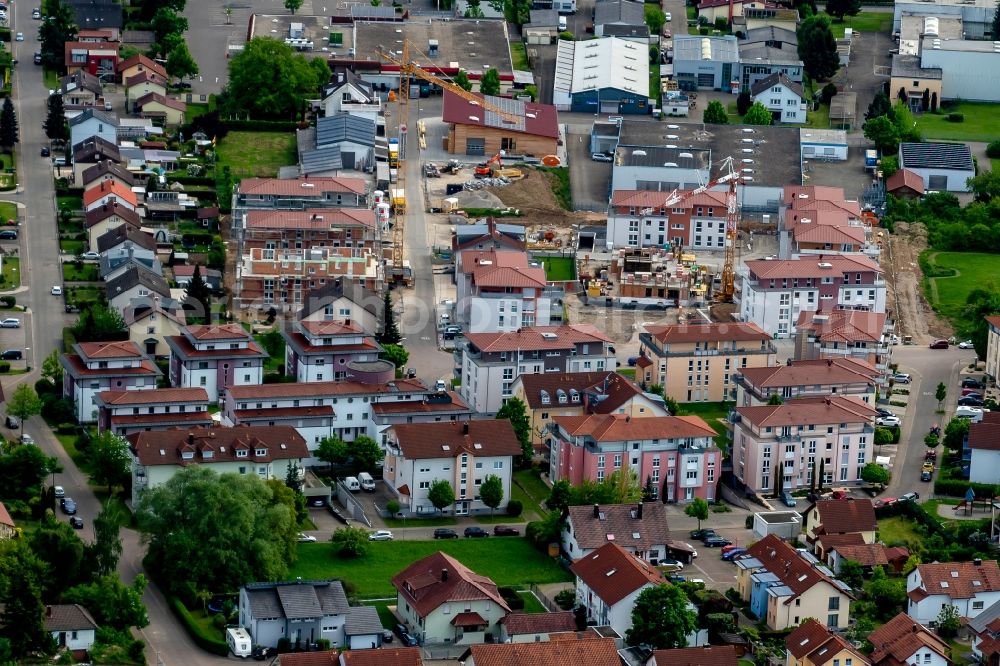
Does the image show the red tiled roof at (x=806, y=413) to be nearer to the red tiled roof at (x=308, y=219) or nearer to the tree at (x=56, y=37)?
the red tiled roof at (x=308, y=219)

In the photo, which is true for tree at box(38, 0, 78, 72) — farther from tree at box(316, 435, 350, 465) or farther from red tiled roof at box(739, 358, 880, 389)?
red tiled roof at box(739, 358, 880, 389)

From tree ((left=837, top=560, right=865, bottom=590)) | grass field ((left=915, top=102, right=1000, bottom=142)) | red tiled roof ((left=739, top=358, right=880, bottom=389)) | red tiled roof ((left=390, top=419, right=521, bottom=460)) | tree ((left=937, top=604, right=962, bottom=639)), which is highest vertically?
grass field ((left=915, top=102, right=1000, bottom=142))

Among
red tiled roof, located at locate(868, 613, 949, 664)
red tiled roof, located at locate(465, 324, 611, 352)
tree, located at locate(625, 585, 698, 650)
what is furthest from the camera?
red tiled roof, located at locate(465, 324, 611, 352)

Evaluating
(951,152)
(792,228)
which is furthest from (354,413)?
(951,152)

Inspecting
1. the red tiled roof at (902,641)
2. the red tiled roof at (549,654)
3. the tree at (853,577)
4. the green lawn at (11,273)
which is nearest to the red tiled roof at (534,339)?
the tree at (853,577)

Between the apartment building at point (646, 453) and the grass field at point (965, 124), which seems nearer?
the apartment building at point (646, 453)

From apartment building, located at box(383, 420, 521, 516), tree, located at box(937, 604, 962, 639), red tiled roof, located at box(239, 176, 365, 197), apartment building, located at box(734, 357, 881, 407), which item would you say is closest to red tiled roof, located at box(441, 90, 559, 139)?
red tiled roof, located at box(239, 176, 365, 197)

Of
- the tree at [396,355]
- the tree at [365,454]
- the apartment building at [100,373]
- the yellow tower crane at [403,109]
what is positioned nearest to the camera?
the tree at [365,454]
